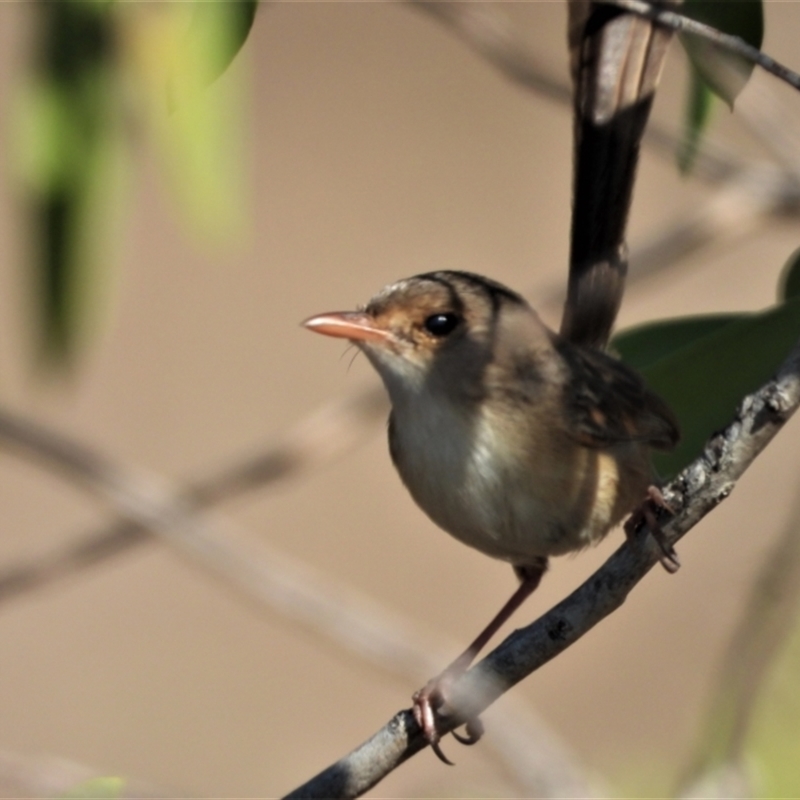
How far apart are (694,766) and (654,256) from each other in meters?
1.84

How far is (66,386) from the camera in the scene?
1981mm

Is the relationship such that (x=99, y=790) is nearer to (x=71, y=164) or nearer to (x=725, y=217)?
(x=71, y=164)

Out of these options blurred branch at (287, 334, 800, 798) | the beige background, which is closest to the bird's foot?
blurred branch at (287, 334, 800, 798)

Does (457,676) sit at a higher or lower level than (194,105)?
lower

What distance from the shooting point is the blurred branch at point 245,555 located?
3.90 meters

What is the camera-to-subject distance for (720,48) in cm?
207

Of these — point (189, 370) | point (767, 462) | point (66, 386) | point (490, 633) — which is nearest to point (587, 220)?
point (490, 633)

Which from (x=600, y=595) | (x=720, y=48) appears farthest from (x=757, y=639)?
(x=720, y=48)

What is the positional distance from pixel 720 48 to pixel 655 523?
0.76 metres

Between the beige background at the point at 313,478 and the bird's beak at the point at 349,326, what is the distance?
3.61 metres

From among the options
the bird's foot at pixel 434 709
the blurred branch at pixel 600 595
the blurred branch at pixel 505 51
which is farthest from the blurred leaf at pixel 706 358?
the blurred branch at pixel 505 51

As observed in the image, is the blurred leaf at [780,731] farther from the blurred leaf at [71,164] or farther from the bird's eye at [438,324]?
the blurred leaf at [71,164]

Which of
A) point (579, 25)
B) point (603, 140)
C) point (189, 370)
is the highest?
point (579, 25)

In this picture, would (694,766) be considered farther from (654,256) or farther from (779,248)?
(779,248)
